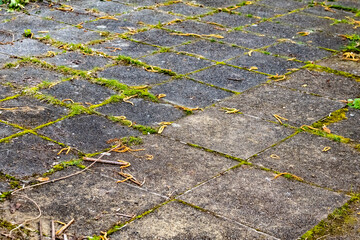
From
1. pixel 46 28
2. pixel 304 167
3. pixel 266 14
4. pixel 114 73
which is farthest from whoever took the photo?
pixel 266 14

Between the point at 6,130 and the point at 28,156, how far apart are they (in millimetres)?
520

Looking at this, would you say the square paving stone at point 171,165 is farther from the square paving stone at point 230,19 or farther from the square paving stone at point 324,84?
the square paving stone at point 230,19

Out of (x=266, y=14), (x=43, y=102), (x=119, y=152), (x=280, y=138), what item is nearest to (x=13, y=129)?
(x=43, y=102)

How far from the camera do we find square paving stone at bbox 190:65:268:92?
19.8 ft

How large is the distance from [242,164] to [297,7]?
212 inches

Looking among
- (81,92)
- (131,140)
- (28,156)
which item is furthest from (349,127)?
(28,156)

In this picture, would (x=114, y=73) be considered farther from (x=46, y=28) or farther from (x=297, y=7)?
(x=297, y=7)

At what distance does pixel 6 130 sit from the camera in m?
4.79

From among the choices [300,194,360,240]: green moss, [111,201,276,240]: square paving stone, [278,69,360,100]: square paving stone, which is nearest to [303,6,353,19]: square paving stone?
[278,69,360,100]: square paving stone

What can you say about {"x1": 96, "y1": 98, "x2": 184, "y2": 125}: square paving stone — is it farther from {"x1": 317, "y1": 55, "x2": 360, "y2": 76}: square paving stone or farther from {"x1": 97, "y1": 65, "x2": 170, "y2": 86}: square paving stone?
{"x1": 317, "y1": 55, "x2": 360, "y2": 76}: square paving stone

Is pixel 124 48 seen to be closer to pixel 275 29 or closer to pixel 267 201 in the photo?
pixel 275 29

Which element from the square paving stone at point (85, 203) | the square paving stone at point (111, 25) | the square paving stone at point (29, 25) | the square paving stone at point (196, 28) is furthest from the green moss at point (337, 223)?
the square paving stone at point (29, 25)

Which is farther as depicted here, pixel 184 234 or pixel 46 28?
pixel 46 28

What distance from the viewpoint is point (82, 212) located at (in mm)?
→ 3750
